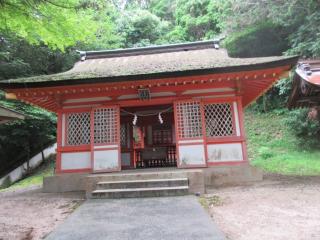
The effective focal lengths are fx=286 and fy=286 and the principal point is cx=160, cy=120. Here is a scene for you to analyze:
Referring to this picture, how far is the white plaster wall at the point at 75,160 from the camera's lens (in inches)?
341

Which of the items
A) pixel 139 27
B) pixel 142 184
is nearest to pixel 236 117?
pixel 142 184

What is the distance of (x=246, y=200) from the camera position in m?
5.89

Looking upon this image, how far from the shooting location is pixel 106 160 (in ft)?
27.8

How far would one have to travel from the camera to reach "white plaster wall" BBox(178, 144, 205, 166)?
8.23 m

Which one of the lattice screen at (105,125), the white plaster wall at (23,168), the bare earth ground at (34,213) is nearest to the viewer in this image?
the bare earth ground at (34,213)

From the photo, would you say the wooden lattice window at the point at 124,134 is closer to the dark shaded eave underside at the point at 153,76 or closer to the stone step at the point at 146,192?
the dark shaded eave underside at the point at 153,76

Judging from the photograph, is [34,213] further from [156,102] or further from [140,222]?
[156,102]

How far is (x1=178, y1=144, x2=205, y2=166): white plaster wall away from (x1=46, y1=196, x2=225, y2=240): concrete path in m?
2.13

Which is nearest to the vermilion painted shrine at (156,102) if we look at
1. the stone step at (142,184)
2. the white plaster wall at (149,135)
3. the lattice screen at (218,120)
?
the lattice screen at (218,120)

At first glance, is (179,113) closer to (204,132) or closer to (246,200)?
(204,132)

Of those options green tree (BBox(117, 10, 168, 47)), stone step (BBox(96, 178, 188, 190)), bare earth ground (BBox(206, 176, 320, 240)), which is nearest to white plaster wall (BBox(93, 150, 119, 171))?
stone step (BBox(96, 178, 188, 190))

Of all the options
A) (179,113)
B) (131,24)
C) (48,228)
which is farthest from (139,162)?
(131,24)

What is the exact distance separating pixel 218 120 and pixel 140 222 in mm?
4710

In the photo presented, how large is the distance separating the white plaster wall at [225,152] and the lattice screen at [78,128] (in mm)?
3767
